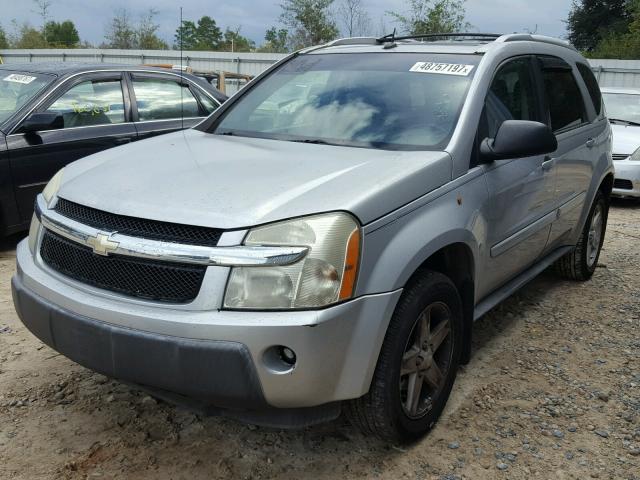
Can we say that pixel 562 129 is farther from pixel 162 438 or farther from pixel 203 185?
pixel 162 438

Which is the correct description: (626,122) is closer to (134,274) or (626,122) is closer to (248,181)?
(248,181)

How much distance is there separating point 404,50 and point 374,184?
1.49 meters

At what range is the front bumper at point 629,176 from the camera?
852 cm

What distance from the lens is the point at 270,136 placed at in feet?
11.4

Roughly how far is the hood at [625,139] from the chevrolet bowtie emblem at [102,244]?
810 centimetres

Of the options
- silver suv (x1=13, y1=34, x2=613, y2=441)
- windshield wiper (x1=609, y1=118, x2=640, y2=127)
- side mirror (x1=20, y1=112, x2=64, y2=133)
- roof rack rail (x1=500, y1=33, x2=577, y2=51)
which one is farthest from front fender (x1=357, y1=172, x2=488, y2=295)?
windshield wiper (x1=609, y1=118, x2=640, y2=127)

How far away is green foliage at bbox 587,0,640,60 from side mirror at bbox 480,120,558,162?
107ft

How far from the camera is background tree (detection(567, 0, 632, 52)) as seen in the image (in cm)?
3912

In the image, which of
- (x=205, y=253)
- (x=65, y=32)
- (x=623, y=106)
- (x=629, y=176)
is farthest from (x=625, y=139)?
(x=65, y=32)

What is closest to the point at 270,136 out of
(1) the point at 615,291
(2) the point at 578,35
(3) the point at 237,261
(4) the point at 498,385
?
(3) the point at 237,261

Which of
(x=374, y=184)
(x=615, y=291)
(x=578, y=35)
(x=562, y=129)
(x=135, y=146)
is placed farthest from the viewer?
(x=578, y=35)

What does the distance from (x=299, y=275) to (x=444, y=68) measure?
1745 millimetres

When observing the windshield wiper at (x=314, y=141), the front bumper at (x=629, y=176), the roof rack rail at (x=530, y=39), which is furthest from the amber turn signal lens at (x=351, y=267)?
the front bumper at (x=629, y=176)

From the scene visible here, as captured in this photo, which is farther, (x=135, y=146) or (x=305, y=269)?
(x=135, y=146)
